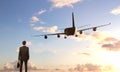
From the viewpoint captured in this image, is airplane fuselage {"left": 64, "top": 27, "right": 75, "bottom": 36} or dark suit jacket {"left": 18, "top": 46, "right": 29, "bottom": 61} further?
airplane fuselage {"left": 64, "top": 27, "right": 75, "bottom": 36}

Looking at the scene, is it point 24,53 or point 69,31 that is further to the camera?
point 69,31

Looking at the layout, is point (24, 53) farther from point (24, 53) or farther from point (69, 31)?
point (69, 31)

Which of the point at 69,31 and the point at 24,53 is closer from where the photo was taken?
the point at 24,53

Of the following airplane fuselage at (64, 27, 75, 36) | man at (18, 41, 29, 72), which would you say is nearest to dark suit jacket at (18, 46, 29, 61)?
man at (18, 41, 29, 72)

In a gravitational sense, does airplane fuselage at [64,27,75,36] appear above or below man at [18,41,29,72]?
above

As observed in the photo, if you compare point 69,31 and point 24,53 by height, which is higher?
point 69,31

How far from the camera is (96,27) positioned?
100 metres

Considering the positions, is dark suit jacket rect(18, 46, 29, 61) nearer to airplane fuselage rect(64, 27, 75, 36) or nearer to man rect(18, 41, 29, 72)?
man rect(18, 41, 29, 72)

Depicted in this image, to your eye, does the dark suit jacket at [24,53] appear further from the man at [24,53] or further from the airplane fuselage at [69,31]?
the airplane fuselage at [69,31]

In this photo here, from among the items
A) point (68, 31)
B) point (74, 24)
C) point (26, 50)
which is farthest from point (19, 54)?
point (74, 24)

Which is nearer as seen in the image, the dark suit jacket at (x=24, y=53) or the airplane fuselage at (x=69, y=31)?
the dark suit jacket at (x=24, y=53)

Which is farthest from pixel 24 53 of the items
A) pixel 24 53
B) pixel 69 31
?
pixel 69 31

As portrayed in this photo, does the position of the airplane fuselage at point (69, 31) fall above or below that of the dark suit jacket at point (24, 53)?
above

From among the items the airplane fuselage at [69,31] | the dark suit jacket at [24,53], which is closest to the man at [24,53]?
the dark suit jacket at [24,53]
